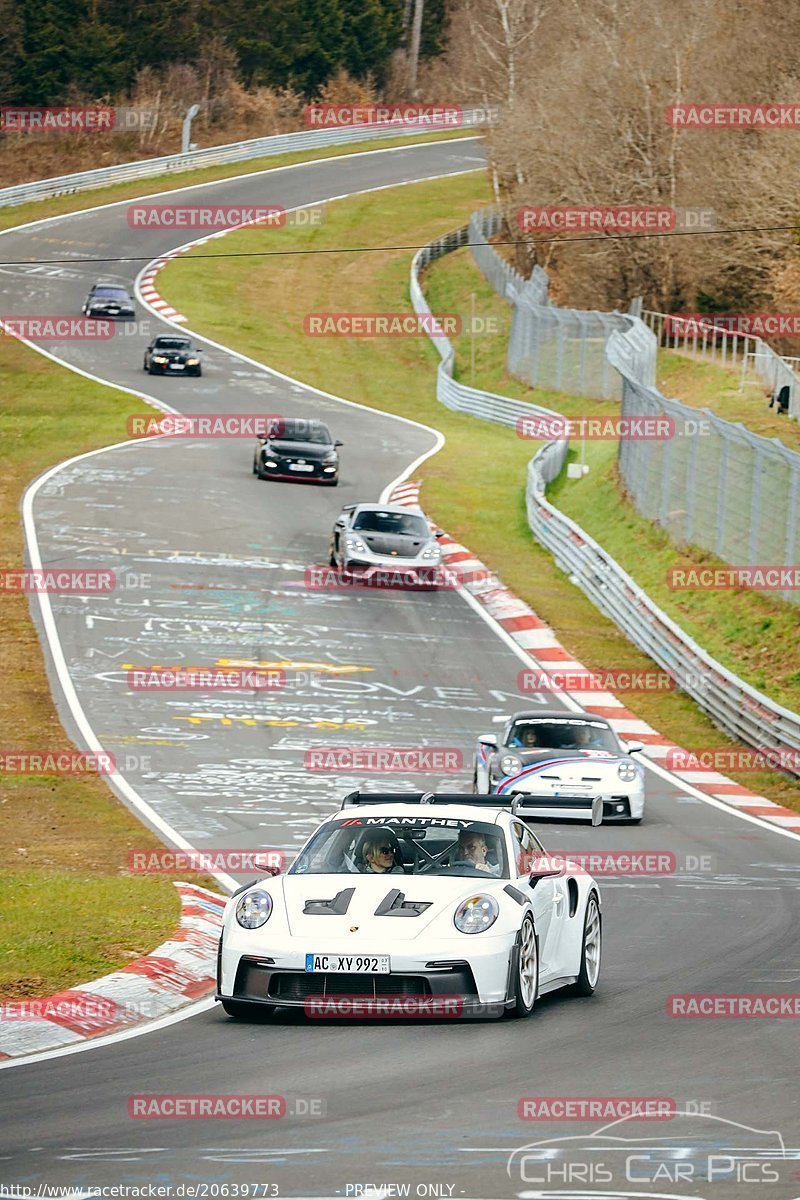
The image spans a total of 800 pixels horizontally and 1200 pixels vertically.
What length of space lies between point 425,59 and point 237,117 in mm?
20296

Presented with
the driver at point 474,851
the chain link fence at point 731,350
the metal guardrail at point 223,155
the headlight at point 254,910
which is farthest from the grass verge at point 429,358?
the headlight at point 254,910

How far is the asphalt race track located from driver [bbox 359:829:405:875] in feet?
3.79

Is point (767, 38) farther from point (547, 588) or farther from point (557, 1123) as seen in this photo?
point (557, 1123)

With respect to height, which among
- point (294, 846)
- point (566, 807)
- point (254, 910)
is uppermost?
point (254, 910)

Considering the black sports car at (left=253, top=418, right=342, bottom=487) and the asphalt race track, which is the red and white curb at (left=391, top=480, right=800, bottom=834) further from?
the black sports car at (left=253, top=418, right=342, bottom=487)

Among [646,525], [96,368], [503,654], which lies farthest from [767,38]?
[503,654]

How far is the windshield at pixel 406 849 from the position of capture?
37.5ft

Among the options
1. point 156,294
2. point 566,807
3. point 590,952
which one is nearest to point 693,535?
point 566,807

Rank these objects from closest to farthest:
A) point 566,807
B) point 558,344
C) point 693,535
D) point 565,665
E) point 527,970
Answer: point 527,970
point 566,807
point 565,665
point 693,535
point 558,344

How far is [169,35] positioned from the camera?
103 m

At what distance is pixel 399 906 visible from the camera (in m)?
10.8

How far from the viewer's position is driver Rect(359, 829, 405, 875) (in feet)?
37.7

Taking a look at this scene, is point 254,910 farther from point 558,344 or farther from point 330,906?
point 558,344

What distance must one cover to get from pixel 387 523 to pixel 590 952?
24.4 m
